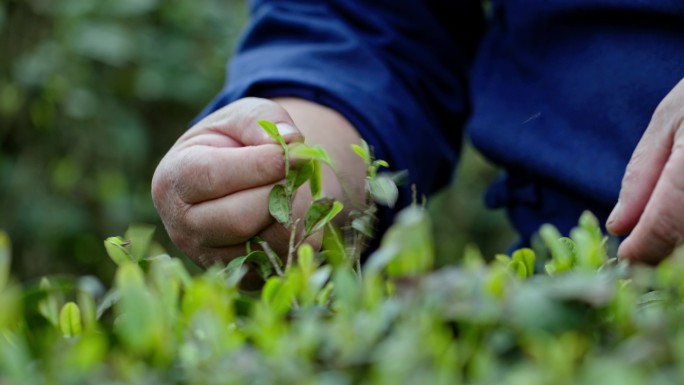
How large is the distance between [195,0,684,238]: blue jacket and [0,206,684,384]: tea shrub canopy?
0.48 meters

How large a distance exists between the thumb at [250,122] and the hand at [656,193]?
236 mm

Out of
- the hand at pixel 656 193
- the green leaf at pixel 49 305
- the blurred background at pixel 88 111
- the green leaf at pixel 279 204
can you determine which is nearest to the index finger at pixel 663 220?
the hand at pixel 656 193

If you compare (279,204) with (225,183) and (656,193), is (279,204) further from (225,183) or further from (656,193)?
(656,193)

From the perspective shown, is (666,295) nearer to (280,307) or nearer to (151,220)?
(280,307)

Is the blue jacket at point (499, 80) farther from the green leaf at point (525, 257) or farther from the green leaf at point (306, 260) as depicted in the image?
the green leaf at point (306, 260)

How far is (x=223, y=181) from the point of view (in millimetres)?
687

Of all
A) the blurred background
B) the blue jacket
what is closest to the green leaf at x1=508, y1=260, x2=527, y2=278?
the blue jacket

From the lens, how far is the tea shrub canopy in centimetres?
32

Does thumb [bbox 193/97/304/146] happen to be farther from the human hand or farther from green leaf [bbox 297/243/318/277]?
green leaf [bbox 297/243/318/277]

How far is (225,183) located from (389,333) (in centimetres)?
34

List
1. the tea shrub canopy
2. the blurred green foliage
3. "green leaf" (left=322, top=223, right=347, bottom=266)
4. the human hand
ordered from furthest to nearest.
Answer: the blurred green foliage
the human hand
"green leaf" (left=322, top=223, right=347, bottom=266)
the tea shrub canopy

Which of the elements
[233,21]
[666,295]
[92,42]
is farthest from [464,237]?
[666,295]

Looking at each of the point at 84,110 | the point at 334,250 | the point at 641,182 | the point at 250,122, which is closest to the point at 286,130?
the point at 250,122

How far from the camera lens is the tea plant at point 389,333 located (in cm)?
32
